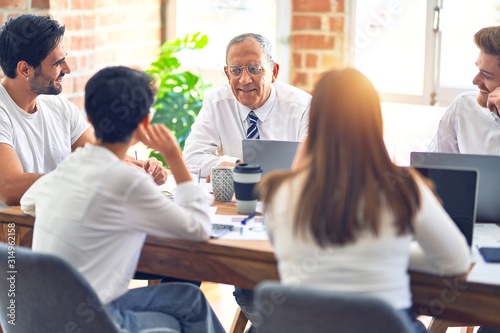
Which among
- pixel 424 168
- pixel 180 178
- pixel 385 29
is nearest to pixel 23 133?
pixel 180 178

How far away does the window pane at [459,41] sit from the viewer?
378 cm

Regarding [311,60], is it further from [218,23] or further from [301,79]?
[218,23]

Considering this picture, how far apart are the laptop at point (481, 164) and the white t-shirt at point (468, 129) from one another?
0.52m

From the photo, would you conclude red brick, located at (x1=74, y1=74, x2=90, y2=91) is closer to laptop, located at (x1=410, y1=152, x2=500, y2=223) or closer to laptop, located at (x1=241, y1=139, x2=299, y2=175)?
laptop, located at (x1=241, y1=139, x2=299, y2=175)

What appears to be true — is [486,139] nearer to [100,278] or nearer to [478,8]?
[478,8]

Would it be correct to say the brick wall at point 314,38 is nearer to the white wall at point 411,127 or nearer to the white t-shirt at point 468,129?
the white wall at point 411,127

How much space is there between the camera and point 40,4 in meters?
3.48

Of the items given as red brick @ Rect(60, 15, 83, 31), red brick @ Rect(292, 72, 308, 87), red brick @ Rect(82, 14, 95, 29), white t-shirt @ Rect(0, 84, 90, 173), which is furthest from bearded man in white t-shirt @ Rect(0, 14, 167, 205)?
red brick @ Rect(292, 72, 308, 87)

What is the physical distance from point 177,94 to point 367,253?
2539mm

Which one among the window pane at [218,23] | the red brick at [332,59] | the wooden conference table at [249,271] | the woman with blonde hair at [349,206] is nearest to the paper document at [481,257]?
the wooden conference table at [249,271]

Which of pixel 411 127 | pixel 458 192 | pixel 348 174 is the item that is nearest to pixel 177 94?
pixel 411 127

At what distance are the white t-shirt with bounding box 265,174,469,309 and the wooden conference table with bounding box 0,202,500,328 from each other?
0.21 ft

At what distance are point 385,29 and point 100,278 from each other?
2.42 meters

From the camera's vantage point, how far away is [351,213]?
1690 millimetres
